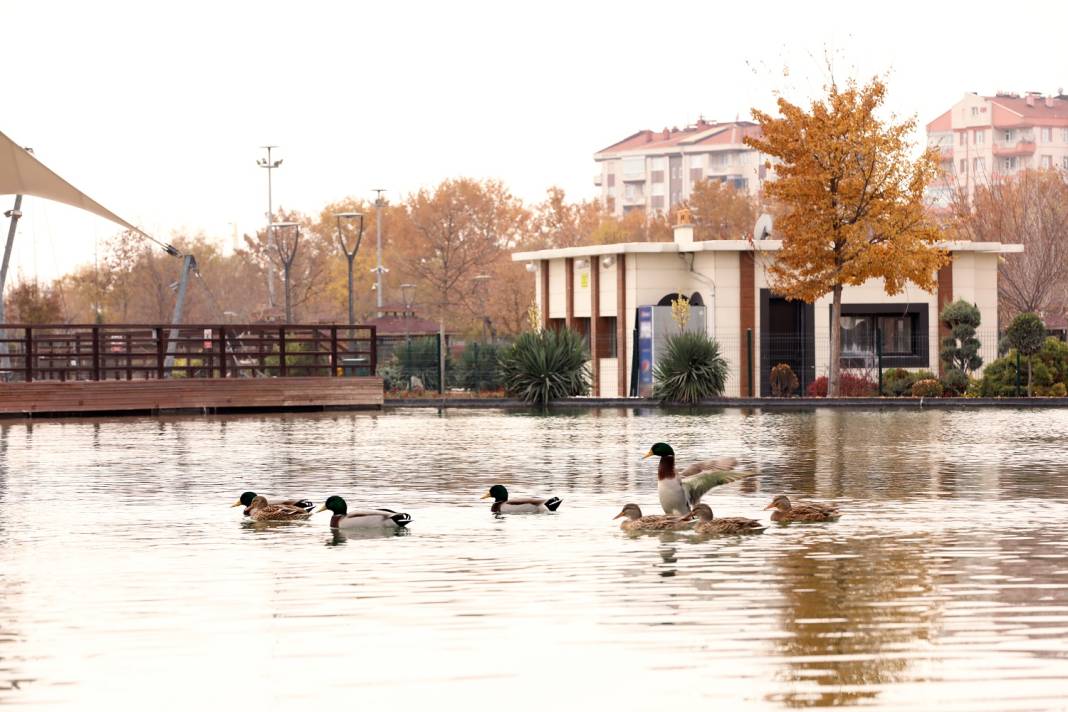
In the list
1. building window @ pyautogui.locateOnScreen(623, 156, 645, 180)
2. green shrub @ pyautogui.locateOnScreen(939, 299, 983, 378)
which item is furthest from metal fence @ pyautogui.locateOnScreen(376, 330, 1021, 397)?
building window @ pyautogui.locateOnScreen(623, 156, 645, 180)

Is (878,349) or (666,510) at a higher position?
(878,349)

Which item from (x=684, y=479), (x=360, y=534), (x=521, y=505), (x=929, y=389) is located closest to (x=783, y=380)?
(x=929, y=389)

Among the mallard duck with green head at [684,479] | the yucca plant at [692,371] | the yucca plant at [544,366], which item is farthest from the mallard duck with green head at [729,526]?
the yucca plant at [544,366]

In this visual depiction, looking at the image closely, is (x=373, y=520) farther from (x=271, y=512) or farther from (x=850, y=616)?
(x=850, y=616)

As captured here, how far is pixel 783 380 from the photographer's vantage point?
1882 inches

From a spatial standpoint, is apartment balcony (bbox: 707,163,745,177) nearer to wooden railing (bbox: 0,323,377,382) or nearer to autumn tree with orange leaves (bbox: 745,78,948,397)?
wooden railing (bbox: 0,323,377,382)

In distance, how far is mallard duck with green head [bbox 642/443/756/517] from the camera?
611 inches

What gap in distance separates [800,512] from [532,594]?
476 centimetres

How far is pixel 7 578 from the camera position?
1210cm

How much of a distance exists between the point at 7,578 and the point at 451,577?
3.05m

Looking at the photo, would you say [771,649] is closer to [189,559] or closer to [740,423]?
[189,559]

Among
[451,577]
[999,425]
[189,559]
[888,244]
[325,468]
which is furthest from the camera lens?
[888,244]

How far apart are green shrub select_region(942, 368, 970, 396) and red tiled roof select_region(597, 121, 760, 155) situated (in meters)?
134

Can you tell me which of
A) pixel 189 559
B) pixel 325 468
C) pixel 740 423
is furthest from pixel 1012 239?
pixel 189 559
